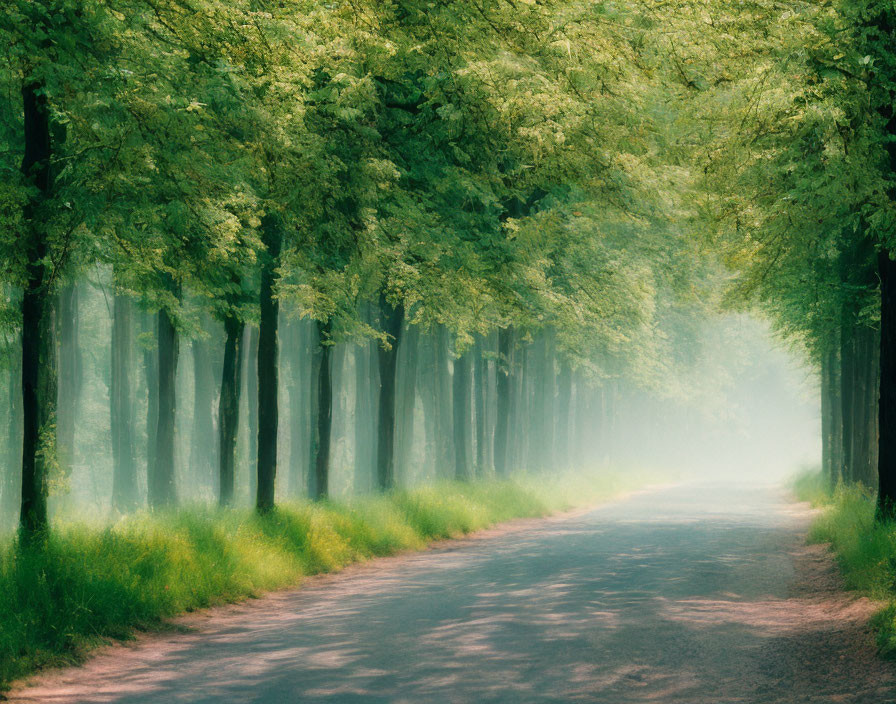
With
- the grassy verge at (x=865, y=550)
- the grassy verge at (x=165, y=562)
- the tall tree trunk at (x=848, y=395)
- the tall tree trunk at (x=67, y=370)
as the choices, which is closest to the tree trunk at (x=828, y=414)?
the tall tree trunk at (x=848, y=395)

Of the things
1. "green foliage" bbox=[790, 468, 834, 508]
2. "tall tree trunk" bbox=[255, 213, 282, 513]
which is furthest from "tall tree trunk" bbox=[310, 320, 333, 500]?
"green foliage" bbox=[790, 468, 834, 508]

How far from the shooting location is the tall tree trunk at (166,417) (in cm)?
2116

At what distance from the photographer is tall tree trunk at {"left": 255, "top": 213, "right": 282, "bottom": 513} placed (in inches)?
672

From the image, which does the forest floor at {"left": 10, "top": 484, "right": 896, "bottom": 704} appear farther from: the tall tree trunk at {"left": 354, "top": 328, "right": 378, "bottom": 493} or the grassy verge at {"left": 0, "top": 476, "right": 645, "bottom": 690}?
the tall tree trunk at {"left": 354, "top": 328, "right": 378, "bottom": 493}

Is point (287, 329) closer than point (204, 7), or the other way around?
point (204, 7)

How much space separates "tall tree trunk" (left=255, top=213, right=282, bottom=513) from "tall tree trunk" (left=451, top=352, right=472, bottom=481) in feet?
33.7

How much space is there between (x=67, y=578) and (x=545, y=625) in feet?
15.8

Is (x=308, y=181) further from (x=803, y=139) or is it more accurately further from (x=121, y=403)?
(x=121, y=403)

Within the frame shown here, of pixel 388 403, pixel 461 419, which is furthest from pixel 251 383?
pixel 388 403

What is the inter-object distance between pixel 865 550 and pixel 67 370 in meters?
21.6

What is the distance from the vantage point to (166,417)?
2136cm

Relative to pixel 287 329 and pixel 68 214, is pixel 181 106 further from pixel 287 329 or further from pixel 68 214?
pixel 287 329

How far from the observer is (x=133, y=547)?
11.6 metres

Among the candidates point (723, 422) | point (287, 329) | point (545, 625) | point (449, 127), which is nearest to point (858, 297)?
point (449, 127)
